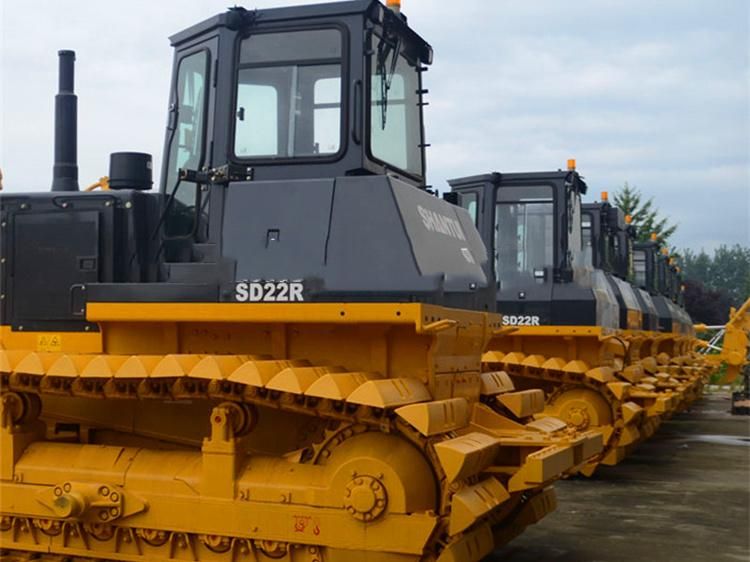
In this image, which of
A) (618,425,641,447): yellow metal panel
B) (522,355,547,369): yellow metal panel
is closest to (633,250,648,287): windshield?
(618,425,641,447): yellow metal panel

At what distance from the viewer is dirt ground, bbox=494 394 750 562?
28.9ft

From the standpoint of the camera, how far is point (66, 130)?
8.19 m

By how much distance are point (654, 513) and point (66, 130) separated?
21.8 ft

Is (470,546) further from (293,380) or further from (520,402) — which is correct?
(520,402)

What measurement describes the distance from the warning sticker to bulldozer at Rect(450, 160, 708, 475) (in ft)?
19.5

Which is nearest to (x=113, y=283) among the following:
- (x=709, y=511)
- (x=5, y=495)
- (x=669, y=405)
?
(x=5, y=495)

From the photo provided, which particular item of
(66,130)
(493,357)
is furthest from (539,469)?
(493,357)

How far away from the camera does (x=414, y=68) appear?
313 inches

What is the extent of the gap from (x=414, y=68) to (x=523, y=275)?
17.8 ft

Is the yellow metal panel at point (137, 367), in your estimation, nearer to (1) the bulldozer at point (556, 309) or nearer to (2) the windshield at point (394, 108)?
(2) the windshield at point (394, 108)

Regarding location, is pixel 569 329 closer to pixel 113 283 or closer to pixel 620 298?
pixel 620 298

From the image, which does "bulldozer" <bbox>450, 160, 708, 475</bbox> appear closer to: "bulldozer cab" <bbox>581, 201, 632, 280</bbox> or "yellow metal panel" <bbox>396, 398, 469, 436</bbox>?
"bulldozer cab" <bbox>581, 201, 632, 280</bbox>

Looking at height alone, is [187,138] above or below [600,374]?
above

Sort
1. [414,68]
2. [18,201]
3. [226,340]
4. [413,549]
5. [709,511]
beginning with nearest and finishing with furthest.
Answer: [413,549] → [226,340] → [18,201] → [414,68] → [709,511]
